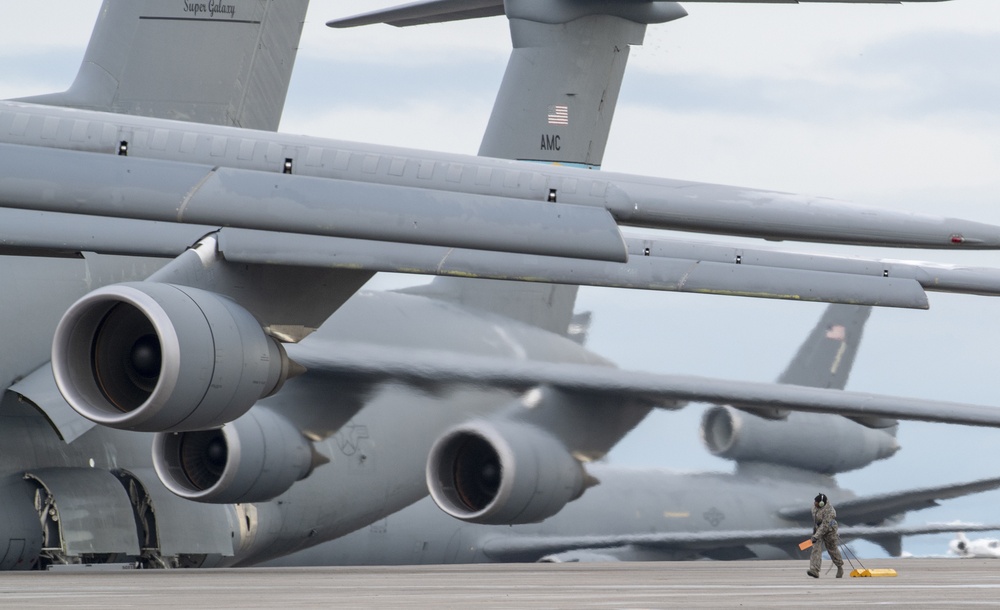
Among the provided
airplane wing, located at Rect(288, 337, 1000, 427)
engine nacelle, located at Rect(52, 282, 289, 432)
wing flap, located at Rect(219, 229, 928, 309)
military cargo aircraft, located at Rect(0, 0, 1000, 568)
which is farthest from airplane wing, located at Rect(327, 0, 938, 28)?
engine nacelle, located at Rect(52, 282, 289, 432)

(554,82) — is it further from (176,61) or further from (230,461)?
(230,461)

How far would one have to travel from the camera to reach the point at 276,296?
337 inches

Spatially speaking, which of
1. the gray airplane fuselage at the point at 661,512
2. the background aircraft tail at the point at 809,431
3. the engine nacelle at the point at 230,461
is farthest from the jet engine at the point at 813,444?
the engine nacelle at the point at 230,461

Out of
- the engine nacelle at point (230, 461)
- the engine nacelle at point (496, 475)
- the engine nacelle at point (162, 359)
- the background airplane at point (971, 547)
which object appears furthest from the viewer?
the background airplane at point (971, 547)

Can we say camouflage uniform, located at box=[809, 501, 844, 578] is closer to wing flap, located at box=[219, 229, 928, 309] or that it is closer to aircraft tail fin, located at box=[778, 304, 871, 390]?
wing flap, located at box=[219, 229, 928, 309]

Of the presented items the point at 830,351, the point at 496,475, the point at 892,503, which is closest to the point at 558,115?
the point at 496,475

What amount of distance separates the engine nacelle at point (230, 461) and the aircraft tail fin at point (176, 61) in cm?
257

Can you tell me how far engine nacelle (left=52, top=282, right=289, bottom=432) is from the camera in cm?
770

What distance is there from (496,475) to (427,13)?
15.3 feet

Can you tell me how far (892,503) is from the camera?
53.8 feet

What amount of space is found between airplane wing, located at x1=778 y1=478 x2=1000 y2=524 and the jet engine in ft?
1.43

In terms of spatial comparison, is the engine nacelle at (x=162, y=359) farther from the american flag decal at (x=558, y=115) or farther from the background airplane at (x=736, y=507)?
the background airplane at (x=736, y=507)

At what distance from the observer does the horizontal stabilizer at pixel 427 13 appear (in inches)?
546

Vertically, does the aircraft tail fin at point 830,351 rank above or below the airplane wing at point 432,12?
below
